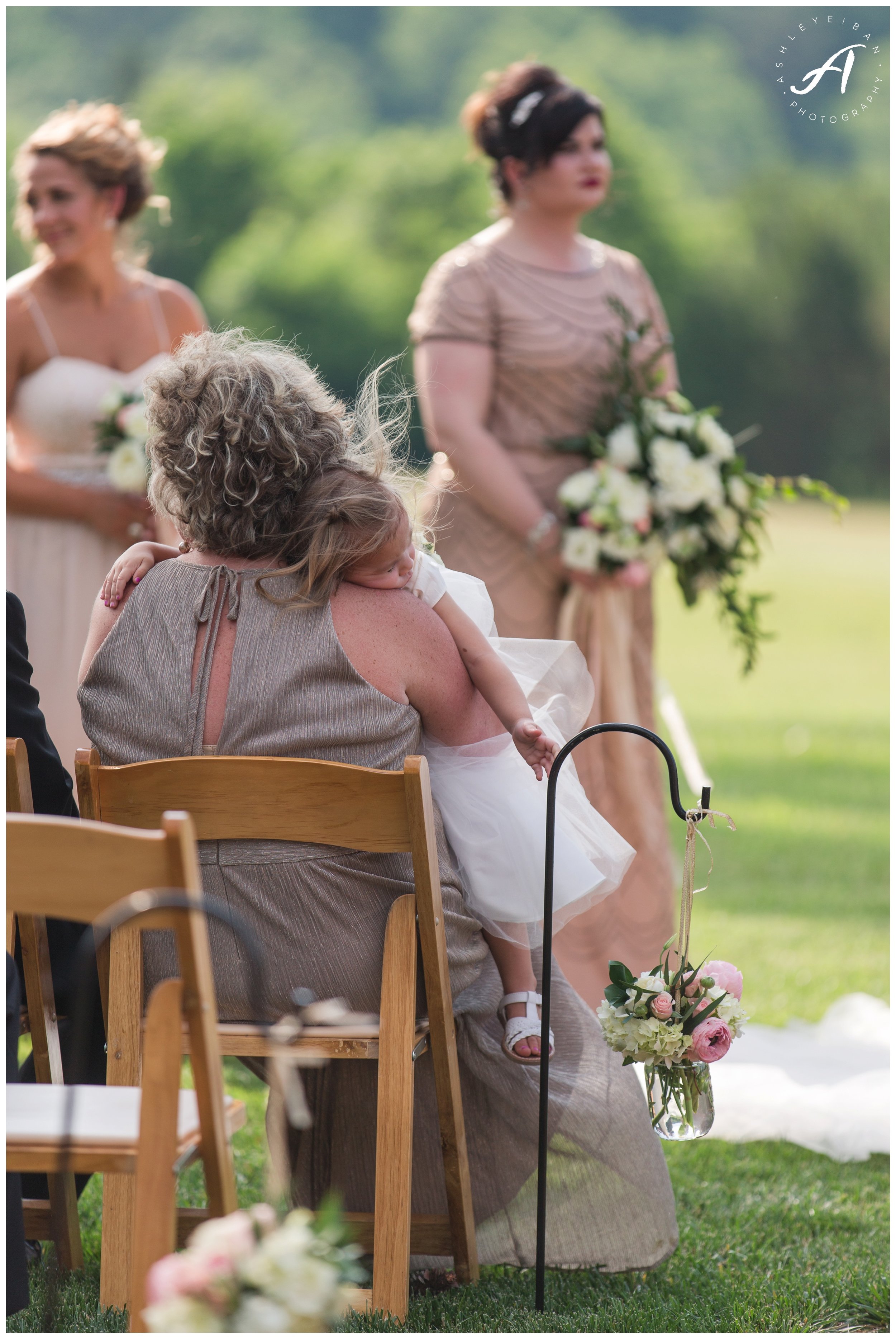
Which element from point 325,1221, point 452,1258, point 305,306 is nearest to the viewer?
point 325,1221

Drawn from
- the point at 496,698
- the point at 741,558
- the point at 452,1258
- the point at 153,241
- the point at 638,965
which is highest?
the point at 153,241

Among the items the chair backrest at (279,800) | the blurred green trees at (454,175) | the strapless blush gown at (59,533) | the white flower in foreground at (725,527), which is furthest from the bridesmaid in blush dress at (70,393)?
the blurred green trees at (454,175)

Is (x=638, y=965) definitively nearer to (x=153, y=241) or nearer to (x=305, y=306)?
(x=153, y=241)

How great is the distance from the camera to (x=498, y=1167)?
2.56 meters

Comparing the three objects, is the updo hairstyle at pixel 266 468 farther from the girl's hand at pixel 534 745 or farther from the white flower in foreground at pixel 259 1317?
the white flower in foreground at pixel 259 1317

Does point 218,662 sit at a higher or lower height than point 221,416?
lower

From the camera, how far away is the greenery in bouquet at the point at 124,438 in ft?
13.5

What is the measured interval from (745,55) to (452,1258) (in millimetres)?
41973

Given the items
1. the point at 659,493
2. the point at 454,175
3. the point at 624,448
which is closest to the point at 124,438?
the point at 624,448

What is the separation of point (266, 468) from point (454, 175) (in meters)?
39.6

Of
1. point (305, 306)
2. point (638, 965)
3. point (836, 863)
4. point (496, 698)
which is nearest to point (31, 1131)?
point (496, 698)

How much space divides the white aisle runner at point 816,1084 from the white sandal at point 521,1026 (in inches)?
31.2

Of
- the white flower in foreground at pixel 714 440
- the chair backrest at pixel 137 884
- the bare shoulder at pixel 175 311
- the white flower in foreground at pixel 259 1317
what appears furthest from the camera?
the bare shoulder at pixel 175 311

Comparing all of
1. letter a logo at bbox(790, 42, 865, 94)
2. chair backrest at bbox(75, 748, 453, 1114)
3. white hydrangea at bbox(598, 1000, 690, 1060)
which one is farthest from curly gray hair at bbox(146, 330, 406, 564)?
letter a logo at bbox(790, 42, 865, 94)
